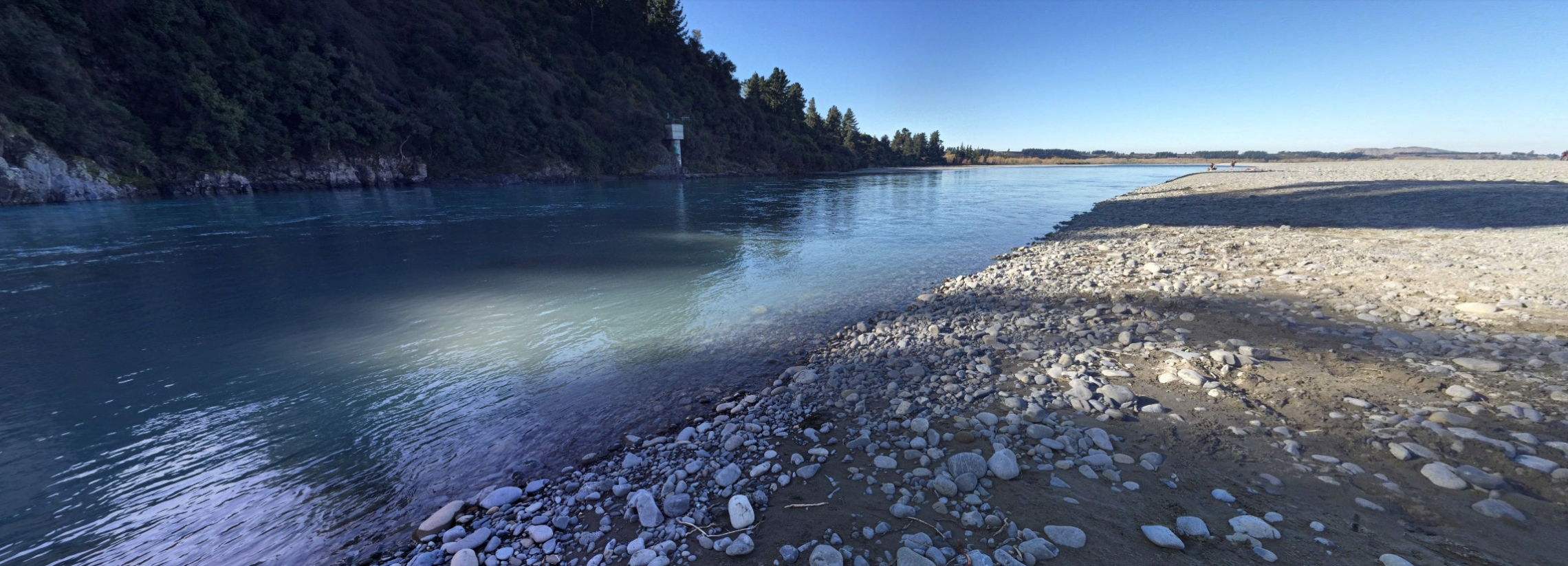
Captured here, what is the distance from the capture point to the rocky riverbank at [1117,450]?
10.6 feet

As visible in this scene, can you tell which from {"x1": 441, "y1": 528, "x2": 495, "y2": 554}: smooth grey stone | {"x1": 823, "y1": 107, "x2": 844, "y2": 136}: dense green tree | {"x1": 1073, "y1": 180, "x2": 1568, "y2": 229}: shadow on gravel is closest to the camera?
{"x1": 441, "y1": 528, "x2": 495, "y2": 554}: smooth grey stone

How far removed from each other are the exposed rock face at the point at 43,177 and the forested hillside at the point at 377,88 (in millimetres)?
536

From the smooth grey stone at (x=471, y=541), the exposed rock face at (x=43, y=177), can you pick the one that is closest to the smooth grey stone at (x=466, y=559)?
the smooth grey stone at (x=471, y=541)

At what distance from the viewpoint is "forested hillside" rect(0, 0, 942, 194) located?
3866 centimetres

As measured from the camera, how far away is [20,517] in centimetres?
455

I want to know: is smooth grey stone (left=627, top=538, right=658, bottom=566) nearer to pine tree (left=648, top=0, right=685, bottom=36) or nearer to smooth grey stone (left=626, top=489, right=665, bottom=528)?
smooth grey stone (left=626, top=489, right=665, bottom=528)

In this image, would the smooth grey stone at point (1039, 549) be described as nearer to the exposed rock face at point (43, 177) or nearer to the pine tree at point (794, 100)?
the exposed rock face at point (43, 177)

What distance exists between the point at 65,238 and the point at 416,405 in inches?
1080

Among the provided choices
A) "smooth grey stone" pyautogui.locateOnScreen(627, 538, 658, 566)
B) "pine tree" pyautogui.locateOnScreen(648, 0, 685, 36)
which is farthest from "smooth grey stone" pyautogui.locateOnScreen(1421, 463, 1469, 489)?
"pine tree" pyautogui.locateOnScreen(648, 0, 685, 36)

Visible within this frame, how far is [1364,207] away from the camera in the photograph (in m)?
22.2

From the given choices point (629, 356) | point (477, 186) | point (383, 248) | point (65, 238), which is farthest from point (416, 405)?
point (477, 186)

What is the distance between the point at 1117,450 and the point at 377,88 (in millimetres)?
82398

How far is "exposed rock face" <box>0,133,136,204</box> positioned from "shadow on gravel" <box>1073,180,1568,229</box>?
198ft

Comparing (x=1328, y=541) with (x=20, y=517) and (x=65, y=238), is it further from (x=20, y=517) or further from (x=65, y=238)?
(x=65, y=238)
